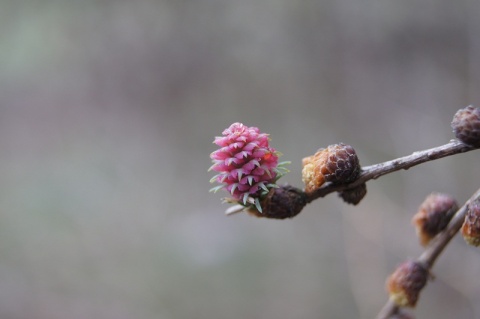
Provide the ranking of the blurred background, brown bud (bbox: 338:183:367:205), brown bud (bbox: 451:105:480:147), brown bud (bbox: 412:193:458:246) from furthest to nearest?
the blurred background, brown bud (bbox: 412:193:458:246), brown bud (bbox: 338:183:367:205), brown bud (bbox: 451:105:480:147)

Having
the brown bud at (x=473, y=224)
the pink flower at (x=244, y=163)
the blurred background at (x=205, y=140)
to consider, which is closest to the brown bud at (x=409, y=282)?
the brown bud at (x=473, y=224)

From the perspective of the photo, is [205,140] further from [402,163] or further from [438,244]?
[402,163]

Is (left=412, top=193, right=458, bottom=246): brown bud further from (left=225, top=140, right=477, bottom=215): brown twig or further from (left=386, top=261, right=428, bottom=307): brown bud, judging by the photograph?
(left=225, top=140, right=477, bottom=215): brown twig

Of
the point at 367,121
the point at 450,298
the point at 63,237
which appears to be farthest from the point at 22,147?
the point at 450,298

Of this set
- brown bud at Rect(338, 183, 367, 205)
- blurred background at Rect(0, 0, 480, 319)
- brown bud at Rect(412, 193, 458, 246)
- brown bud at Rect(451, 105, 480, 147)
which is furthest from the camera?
blurred background at Rect(0, 0, 480, 319)

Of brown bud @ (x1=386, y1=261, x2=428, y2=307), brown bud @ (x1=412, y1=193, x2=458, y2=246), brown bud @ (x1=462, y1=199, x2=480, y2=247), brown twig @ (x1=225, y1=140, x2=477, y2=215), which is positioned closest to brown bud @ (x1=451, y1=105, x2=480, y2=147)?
brown twig @ (x1=225, y1=140, x2=477, y2=215)

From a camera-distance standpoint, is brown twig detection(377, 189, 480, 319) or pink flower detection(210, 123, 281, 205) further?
brown twig detection(377, 189, 480, 319)

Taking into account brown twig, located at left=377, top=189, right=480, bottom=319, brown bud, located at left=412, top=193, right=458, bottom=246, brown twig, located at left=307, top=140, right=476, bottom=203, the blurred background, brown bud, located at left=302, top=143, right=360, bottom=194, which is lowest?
brown twig, located at left=377, top=189, right=480, bottom=319
